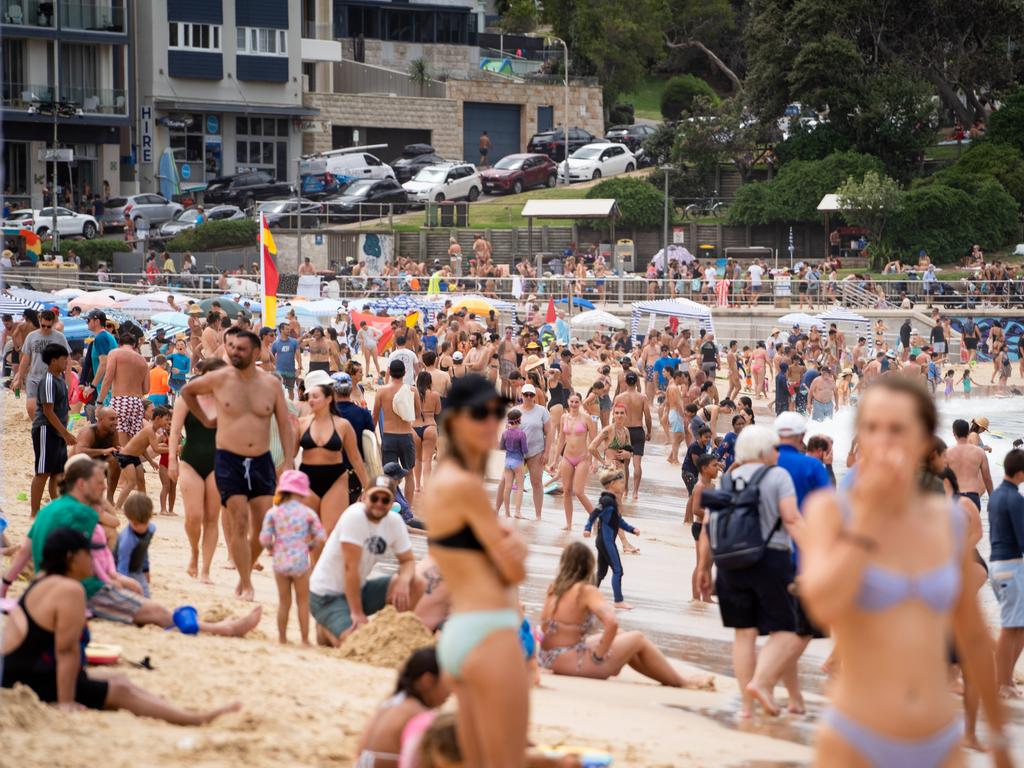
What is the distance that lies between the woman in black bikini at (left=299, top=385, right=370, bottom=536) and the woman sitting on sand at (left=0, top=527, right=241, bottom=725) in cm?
339

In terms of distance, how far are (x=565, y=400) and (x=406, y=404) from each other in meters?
5.59

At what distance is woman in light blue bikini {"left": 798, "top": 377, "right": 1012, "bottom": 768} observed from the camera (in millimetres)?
3439

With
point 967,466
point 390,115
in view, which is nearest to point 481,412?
point 967,466

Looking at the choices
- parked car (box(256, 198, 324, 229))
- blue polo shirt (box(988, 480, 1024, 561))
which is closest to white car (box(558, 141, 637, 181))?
parked car (box(256, 198, 324, 229))

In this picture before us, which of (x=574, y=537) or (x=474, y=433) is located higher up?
(x=474, y=433)

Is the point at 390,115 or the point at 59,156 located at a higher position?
the point at 390,115

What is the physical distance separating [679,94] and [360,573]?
197 feet

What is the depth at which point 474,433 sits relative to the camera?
410 cm

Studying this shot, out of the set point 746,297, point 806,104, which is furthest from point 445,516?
point 806,104

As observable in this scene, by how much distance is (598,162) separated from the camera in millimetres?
55219

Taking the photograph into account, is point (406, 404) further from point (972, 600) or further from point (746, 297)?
point (746, 297)

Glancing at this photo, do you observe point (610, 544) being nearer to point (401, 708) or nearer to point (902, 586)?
point (401, 708)

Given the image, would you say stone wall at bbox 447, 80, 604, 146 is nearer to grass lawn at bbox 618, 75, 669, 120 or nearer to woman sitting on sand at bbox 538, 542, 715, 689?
grass lawn at bbox 618, 75, 669, 120

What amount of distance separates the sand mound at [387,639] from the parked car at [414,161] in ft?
158
